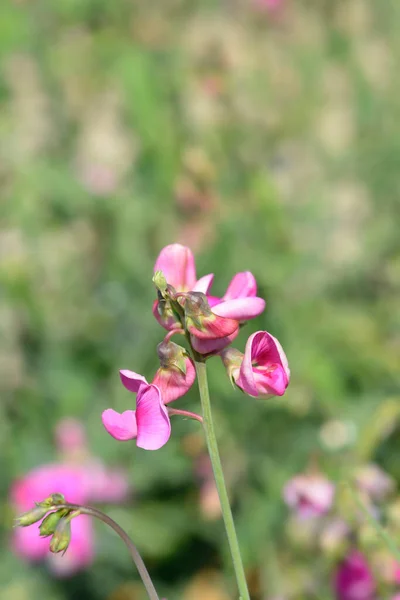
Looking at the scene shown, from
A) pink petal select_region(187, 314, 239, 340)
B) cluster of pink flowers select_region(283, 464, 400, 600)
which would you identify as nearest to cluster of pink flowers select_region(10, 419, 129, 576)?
cluster of pink flowers select_region(283, 464, 400, 600)

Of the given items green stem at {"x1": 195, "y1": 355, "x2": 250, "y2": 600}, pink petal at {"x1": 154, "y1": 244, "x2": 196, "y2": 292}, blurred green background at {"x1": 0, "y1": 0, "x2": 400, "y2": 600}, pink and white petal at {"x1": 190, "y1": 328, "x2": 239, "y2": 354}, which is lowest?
green stem at {"x1": 195, "y1": 355, "x2": 250, "y2": 600}

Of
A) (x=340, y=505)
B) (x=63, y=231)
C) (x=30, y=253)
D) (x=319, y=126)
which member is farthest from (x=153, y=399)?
(x=319, y=126)

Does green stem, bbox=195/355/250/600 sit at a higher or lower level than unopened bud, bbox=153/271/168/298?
lower

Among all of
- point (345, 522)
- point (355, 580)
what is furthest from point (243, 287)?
point (355, 580)

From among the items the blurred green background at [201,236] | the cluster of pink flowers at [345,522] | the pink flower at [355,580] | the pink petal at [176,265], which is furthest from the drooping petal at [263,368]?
the blurred green background at [201,236]

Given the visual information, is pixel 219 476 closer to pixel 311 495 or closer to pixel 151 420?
pixel 151 420

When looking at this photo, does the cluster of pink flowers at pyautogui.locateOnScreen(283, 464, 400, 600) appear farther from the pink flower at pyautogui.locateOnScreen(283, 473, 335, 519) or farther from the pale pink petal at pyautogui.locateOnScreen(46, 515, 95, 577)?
the pale pink petal at pyautogui.locateOnScreen(46, 515, 95, 577)
